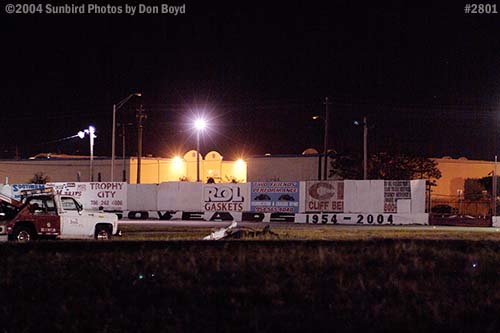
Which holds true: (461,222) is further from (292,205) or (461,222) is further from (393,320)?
(393,320)

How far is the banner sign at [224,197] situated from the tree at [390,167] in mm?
24555

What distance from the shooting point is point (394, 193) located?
41.6m

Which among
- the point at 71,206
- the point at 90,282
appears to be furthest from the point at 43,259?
the point at 71,206

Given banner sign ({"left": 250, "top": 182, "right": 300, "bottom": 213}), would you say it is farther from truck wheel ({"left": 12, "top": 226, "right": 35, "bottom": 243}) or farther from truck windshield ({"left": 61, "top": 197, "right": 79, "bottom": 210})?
truck wheel ({"left": 12, "top": 226, "right": 35, "bottom": 243})

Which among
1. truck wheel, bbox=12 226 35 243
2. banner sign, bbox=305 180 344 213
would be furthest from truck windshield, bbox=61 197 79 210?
banner sign, bbox=305 180 344 213

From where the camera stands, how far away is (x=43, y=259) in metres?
14.5

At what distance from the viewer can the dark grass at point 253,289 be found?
9914 millimetres

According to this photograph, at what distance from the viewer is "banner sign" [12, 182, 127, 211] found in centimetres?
4972

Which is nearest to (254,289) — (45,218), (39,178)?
(45,218)

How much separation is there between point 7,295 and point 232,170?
6552 cm

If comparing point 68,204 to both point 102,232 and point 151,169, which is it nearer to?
point 102,232

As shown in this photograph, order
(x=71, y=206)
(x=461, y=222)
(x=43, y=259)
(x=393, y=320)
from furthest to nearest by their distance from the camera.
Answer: (x=461, y=222) < (x=71, y=206) < (x=43, y=259) < (x=393, y=320)

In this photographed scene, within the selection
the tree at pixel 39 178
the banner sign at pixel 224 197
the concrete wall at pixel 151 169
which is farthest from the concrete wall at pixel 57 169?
the banner sign at pixel 224 197

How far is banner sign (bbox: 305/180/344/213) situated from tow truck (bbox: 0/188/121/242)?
20389 mm
